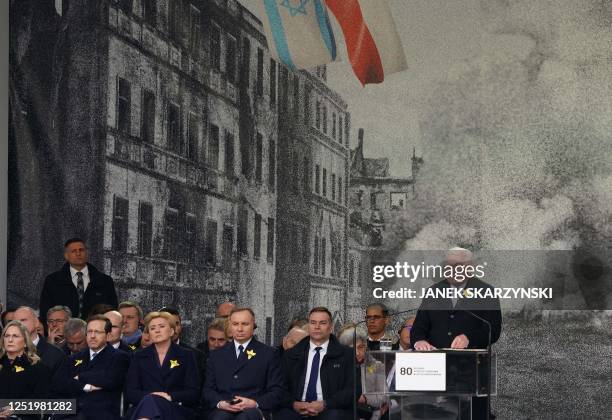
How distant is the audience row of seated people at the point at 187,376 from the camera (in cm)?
727

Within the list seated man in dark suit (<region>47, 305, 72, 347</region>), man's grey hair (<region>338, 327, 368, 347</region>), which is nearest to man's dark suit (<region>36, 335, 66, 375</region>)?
seated man in dark suit (<region>47, 305, 72, 347</region>)

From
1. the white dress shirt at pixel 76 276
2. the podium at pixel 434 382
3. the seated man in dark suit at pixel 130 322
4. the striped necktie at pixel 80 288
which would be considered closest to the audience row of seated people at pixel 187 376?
the podium at pixel 434 382

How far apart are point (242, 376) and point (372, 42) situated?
3.75 meters

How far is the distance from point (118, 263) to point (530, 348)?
341 cm

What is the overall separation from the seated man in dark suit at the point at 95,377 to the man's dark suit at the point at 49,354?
310 millimetres

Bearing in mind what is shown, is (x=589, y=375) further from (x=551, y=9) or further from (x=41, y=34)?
(x=41, y=34)

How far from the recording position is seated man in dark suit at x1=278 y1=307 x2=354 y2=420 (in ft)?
24.3

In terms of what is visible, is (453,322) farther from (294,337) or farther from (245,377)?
(245,377)

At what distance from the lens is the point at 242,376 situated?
7.34m

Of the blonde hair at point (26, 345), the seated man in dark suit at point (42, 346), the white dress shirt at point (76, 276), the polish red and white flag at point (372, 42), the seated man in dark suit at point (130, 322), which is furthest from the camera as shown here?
the polish red and white flag at point (372, 42)

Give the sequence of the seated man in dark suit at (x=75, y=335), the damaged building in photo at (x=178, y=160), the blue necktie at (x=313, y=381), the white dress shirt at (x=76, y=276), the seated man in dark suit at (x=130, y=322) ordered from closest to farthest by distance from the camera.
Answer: the blue necktie at (x=313, y=381) → the seated man in dark suit at (x=75, y=335) → the seated man in dark suit at (x=130, y=322) → the white dress shirt at (x=76, y=276) → the damaged building in photo at (x=178, y=160)

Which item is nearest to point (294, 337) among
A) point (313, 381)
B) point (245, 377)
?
point (313, 381)

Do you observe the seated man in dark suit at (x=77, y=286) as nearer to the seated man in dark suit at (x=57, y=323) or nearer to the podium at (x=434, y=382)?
the seated man in dark suit at (x=57, y=323)

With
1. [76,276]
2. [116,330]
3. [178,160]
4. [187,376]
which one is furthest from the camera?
[178,160]
